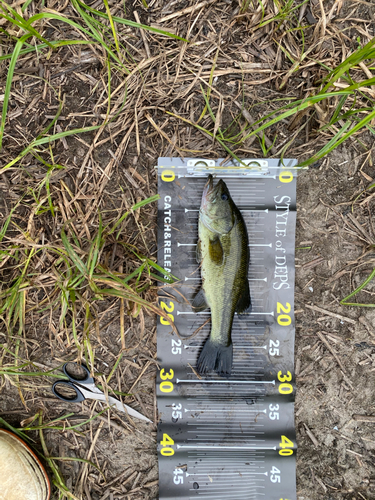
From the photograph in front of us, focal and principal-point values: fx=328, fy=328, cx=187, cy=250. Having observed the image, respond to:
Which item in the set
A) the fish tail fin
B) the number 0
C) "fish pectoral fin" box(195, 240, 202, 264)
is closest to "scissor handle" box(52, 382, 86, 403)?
the fish tail fin

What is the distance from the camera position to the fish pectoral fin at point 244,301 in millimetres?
2211

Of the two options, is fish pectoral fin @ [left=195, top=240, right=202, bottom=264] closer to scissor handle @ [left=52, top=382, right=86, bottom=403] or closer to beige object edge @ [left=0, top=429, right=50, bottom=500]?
scissor handle @ [left=52, top=382, right=86, bottom=403]

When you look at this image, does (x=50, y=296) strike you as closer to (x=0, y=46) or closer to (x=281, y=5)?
(x=0, y=46)

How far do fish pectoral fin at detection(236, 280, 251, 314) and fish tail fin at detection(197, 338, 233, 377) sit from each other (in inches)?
9.7

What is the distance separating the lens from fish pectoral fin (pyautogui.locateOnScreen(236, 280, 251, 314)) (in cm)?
221

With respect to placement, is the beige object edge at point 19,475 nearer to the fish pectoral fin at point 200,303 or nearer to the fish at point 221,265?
the fish at point 221,265

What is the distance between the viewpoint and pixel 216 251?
2145 mm

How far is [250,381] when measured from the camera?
2258mm

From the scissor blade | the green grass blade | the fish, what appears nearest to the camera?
the green grass blade

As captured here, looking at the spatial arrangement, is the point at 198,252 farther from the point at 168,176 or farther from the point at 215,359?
the point at 215,359

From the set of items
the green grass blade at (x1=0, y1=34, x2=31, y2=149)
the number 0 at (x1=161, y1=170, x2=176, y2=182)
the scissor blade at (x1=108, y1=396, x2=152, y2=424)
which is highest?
the green grass blade at (x1=0, y1=34, x2=31, y2=149)

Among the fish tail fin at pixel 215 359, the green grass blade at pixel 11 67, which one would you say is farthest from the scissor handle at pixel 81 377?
the green grass blade at pixel 11 67

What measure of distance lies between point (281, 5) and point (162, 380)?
2.60 metres

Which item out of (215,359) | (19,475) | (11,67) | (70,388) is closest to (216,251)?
(215,359)
